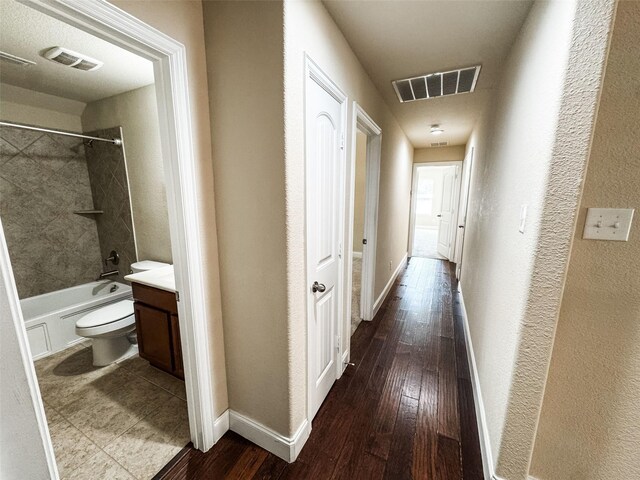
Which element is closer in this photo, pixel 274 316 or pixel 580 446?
pixel 580 446

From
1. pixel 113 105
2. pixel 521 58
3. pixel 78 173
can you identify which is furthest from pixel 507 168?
pixel 78 173

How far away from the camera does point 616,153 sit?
35.8 inches

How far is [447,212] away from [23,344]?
19.7ft

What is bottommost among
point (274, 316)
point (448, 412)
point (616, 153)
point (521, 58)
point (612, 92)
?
point (448, 412)

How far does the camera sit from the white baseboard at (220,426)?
4.77ft

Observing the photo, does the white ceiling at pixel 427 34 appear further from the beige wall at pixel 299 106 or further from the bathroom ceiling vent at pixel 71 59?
the bathroom ceiling vent at pixel 71 59

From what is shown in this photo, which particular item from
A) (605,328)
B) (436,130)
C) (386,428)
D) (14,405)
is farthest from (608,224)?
(436,130)

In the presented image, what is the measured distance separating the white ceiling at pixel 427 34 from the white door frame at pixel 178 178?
920 mm

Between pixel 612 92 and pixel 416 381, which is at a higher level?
pixel 612 92

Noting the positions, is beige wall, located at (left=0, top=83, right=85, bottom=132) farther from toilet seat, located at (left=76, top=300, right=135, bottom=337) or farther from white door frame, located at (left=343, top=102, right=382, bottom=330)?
white door frame, located at (left=343, top=102, right=382, bottom=330)

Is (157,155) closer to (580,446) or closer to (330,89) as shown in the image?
(330,89)

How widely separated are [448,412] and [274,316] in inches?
54.9

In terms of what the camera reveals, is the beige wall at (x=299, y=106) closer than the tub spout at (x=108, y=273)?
Yes

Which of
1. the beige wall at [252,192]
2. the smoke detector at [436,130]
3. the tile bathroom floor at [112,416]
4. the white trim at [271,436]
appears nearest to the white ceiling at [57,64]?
the beige wall at [252,192]
